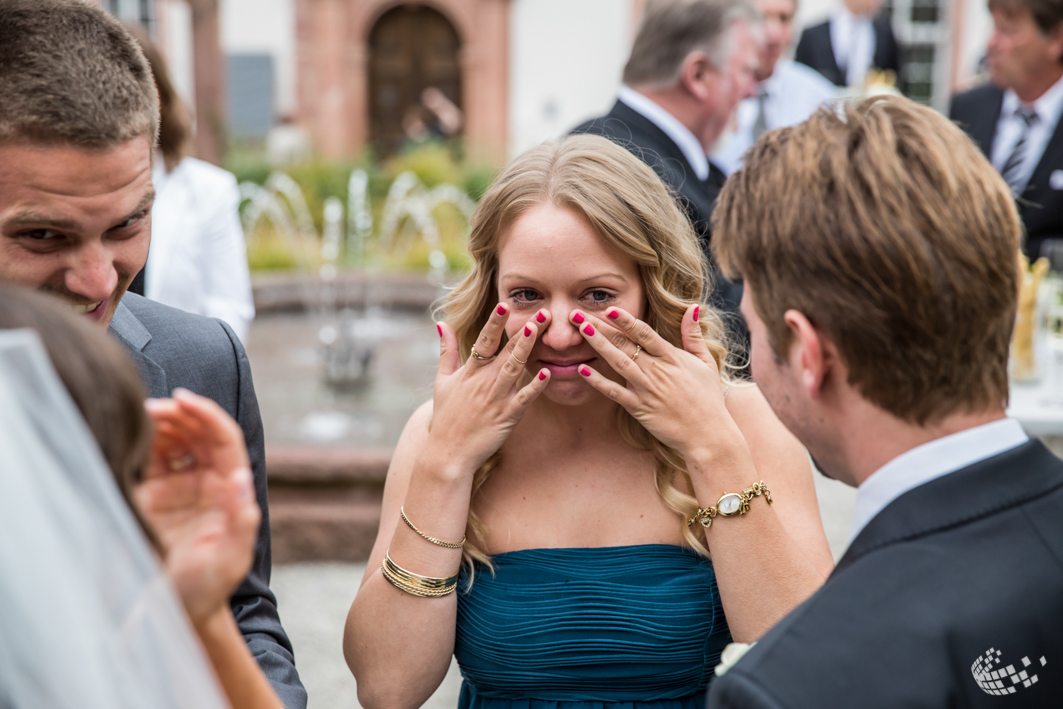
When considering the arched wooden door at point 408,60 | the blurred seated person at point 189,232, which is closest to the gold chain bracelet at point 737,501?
the blurred seated person at point 189,232

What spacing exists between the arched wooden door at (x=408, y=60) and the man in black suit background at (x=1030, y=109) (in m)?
15.2

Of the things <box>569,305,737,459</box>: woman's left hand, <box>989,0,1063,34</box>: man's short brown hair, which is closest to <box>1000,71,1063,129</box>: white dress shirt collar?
<box>989,0,1063,34</box>: man's short brown hair

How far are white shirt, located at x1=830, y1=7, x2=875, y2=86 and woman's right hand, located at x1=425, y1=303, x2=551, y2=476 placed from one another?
295 inches

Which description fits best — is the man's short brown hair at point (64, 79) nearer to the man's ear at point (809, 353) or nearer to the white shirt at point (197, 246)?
the man's ear at point (809, 353)

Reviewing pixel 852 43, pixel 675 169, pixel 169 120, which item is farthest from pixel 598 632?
pixel 852 43

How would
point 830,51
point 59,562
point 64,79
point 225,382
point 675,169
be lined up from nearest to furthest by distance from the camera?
point 59,562 → point 64,79 → point 225,382 → point 675,169 → point 830,51

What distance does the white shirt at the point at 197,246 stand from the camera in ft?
13.1

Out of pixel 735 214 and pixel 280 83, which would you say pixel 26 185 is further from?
pixel 280 83

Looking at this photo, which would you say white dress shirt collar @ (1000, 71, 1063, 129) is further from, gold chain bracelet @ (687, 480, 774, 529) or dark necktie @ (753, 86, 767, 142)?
gold chain bracelet @ (687, 480, 774, 529)

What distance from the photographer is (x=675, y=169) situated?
3941 mm

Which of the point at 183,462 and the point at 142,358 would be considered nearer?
the point at 183,462

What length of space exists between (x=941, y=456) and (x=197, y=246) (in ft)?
11.3

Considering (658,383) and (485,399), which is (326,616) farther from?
(658,383)

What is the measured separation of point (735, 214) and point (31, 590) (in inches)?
45.8
